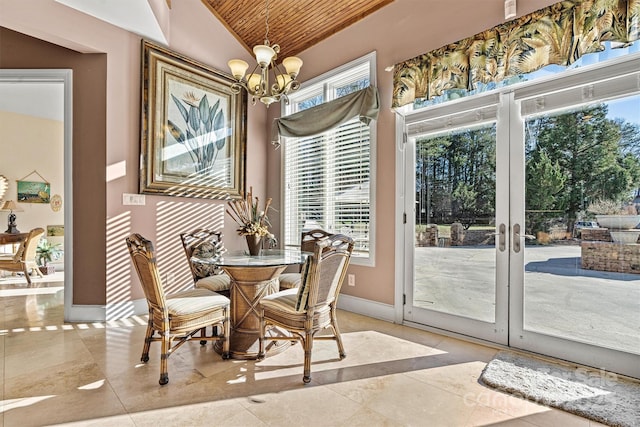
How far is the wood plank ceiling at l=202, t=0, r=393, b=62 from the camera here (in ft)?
12.1

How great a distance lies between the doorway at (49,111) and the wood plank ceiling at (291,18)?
2019 millimetres

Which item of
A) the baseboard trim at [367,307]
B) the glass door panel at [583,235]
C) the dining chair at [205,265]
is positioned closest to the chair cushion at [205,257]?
the dining chair at [205,265]

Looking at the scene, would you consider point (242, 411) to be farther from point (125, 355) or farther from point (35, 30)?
point (35, 30)

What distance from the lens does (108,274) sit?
3338 mm

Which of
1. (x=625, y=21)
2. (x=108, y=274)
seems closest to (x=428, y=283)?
(x=625, y=21)

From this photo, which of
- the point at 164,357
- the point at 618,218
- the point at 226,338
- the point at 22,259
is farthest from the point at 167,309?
the point at 22,259

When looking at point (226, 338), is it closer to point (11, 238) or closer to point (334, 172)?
point (334, 172)

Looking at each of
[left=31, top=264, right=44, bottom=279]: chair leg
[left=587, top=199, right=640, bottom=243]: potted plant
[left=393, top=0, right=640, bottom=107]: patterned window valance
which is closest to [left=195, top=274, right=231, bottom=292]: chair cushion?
[left=393, top=0, right=640, bottom=107]: patterned window valance

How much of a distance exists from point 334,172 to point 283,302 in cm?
216

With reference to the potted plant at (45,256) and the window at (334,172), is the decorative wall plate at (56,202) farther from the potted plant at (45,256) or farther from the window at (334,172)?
the window at (334,172)

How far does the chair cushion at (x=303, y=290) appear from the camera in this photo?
6.96 ft

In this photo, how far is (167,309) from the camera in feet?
7.13

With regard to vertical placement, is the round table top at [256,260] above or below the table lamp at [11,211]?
below

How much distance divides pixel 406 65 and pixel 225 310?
2.82 m
